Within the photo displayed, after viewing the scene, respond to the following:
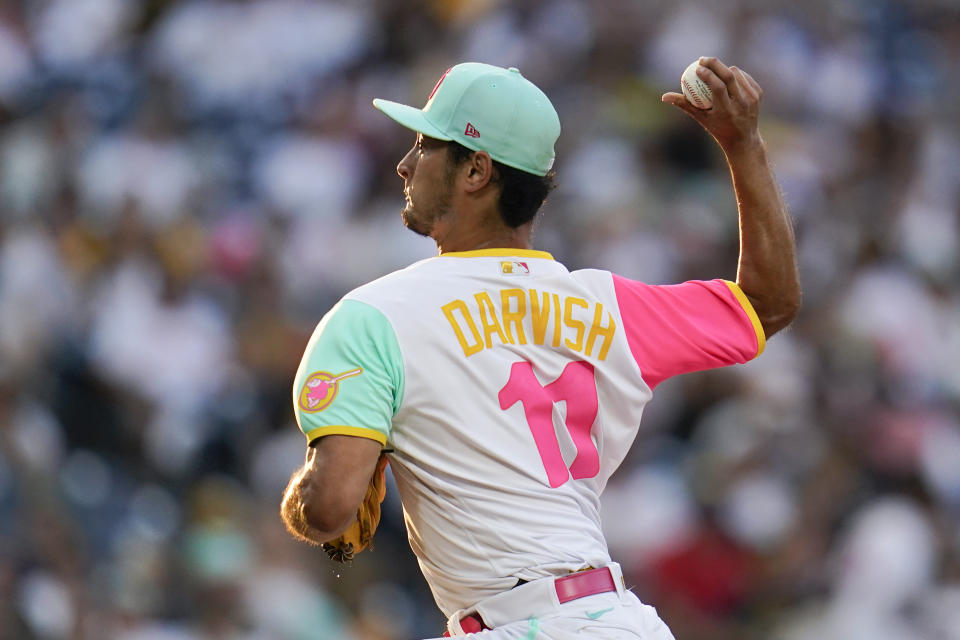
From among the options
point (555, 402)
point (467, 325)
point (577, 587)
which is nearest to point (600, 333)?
point (555, 402)

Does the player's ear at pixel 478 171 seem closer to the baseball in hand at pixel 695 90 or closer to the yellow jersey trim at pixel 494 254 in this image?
the yellow jersey trim at pixel 494 254

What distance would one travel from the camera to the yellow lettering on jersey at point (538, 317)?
9.57 feet

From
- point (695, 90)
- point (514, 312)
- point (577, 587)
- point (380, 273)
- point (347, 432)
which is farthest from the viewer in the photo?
point (380, 273)

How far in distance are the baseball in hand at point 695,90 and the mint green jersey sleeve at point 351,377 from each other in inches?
36.8

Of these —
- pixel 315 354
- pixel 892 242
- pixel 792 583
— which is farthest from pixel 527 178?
pixel 892 242

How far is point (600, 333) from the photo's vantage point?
299cm

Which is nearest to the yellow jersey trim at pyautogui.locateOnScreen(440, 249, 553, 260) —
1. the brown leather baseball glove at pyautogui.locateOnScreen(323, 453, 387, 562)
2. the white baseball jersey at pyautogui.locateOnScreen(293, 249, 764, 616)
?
the white baseball jersey at pyautogui.locateOnScreen(293, 249, 764, 616)

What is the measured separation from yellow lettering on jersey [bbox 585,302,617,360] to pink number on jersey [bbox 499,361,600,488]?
39 mm

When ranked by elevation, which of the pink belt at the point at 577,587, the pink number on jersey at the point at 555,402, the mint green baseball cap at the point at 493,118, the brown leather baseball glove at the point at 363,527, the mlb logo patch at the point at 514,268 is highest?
the mint green baseball cap at the point at 493,118

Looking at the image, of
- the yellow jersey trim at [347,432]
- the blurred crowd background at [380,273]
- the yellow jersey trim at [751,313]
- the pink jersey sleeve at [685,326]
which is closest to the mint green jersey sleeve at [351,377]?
the yellow jersey trim at [347,432]

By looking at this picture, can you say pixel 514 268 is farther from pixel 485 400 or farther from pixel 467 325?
pixel 485 400

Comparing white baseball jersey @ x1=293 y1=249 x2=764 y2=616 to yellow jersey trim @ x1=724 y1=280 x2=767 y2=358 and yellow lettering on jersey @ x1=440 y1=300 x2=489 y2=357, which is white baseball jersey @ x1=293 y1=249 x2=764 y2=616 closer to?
yellow lettering on jersey @ x1=440 y1=300 x2=489 y2=357

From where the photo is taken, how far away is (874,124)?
8445 mm

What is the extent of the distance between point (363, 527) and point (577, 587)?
467mm
